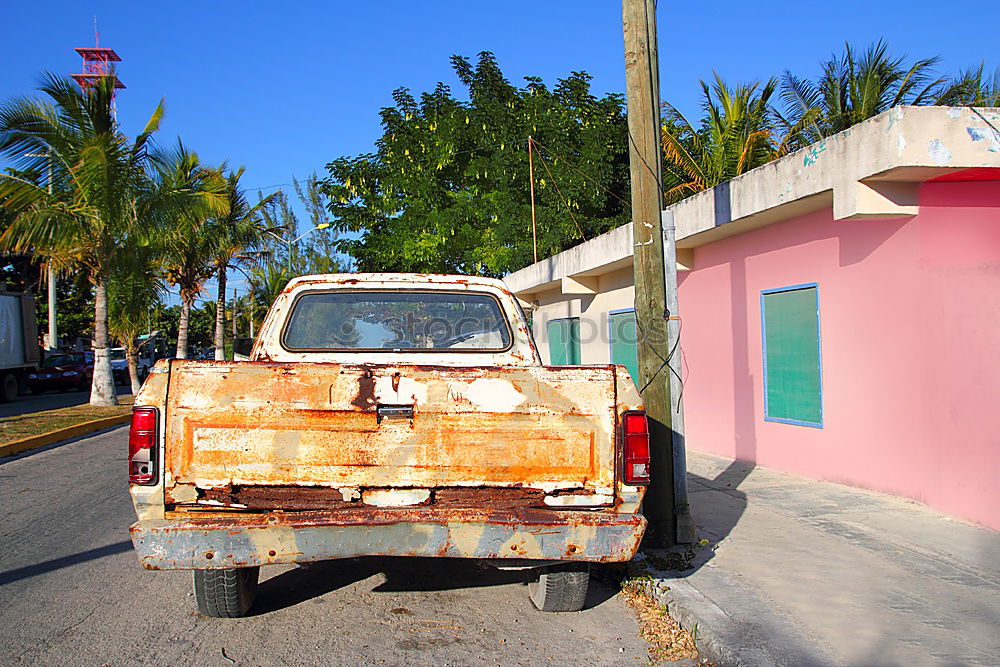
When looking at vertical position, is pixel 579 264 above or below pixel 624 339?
above

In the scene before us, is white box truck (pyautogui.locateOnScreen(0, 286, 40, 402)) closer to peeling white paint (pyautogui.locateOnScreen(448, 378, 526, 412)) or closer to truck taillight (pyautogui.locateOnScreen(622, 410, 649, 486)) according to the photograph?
peeling white paint (pyautogui.locateOnScreen(448, 378, 526, 412))

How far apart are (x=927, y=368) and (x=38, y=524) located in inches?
294

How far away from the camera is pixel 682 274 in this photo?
449 inches

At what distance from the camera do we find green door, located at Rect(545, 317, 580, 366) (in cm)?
1639

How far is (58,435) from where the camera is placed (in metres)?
13.7

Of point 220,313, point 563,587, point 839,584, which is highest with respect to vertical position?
point 220,313

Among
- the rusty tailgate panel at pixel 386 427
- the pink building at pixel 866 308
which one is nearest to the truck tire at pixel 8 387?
the pink building at pixel 866 308

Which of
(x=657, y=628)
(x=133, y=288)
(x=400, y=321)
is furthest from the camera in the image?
(x=133, y=288)

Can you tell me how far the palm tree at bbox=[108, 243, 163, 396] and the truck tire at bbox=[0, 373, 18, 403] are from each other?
387 centimetres

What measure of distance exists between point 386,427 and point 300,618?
60.3 inches

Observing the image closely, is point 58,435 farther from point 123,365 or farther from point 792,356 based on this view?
point 123,365

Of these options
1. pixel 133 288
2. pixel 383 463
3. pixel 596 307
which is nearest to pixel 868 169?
pixel 383 463

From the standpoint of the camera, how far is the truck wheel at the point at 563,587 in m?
4.61

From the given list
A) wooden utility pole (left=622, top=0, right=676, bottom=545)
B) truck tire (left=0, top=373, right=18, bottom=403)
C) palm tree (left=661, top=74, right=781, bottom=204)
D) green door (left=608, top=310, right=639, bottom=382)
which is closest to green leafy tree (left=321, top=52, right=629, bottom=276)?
palm tree (left=661, top=74, right=781, bottom=204)
